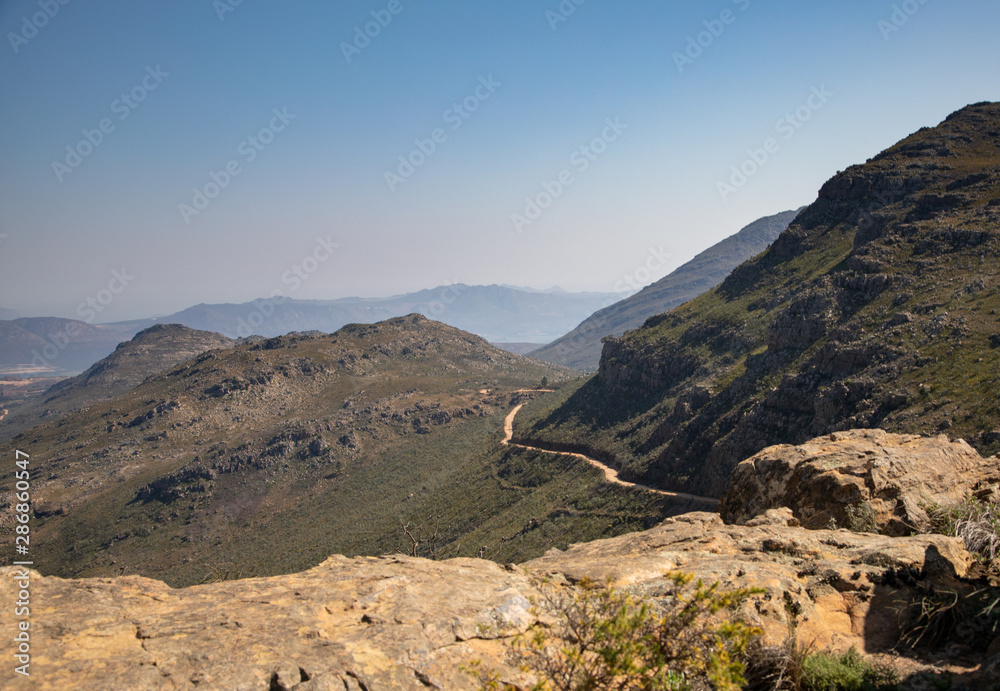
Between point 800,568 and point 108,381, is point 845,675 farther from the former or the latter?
point 108,381

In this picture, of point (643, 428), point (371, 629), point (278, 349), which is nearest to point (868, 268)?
point (643, 428)

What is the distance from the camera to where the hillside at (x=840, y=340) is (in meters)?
31.4

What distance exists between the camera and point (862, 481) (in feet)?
42.2

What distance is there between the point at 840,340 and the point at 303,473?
238ft

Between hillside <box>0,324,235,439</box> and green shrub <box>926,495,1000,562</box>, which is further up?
hillside <box>0,324,235,439</box>

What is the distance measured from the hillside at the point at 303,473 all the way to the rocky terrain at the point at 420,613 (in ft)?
81.9

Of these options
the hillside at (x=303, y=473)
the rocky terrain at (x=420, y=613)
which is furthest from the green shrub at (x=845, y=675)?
the hillside at (x=303, y=473)

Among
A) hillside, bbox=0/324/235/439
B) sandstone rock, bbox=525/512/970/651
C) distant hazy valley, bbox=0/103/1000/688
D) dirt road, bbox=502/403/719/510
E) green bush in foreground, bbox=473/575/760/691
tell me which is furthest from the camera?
hillside, bbox=0/324/235/439

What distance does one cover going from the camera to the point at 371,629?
868cm

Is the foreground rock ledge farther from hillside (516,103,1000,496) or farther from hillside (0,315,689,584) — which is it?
hillside (0,315,689,584)

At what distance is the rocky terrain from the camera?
736 cm

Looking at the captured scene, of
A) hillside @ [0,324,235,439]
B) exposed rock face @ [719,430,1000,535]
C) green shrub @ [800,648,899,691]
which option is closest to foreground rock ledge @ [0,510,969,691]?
green shrub @ [800,648,899,691]

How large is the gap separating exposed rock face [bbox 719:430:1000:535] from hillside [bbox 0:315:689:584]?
69.9 ft

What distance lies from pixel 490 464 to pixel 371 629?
5517cm
